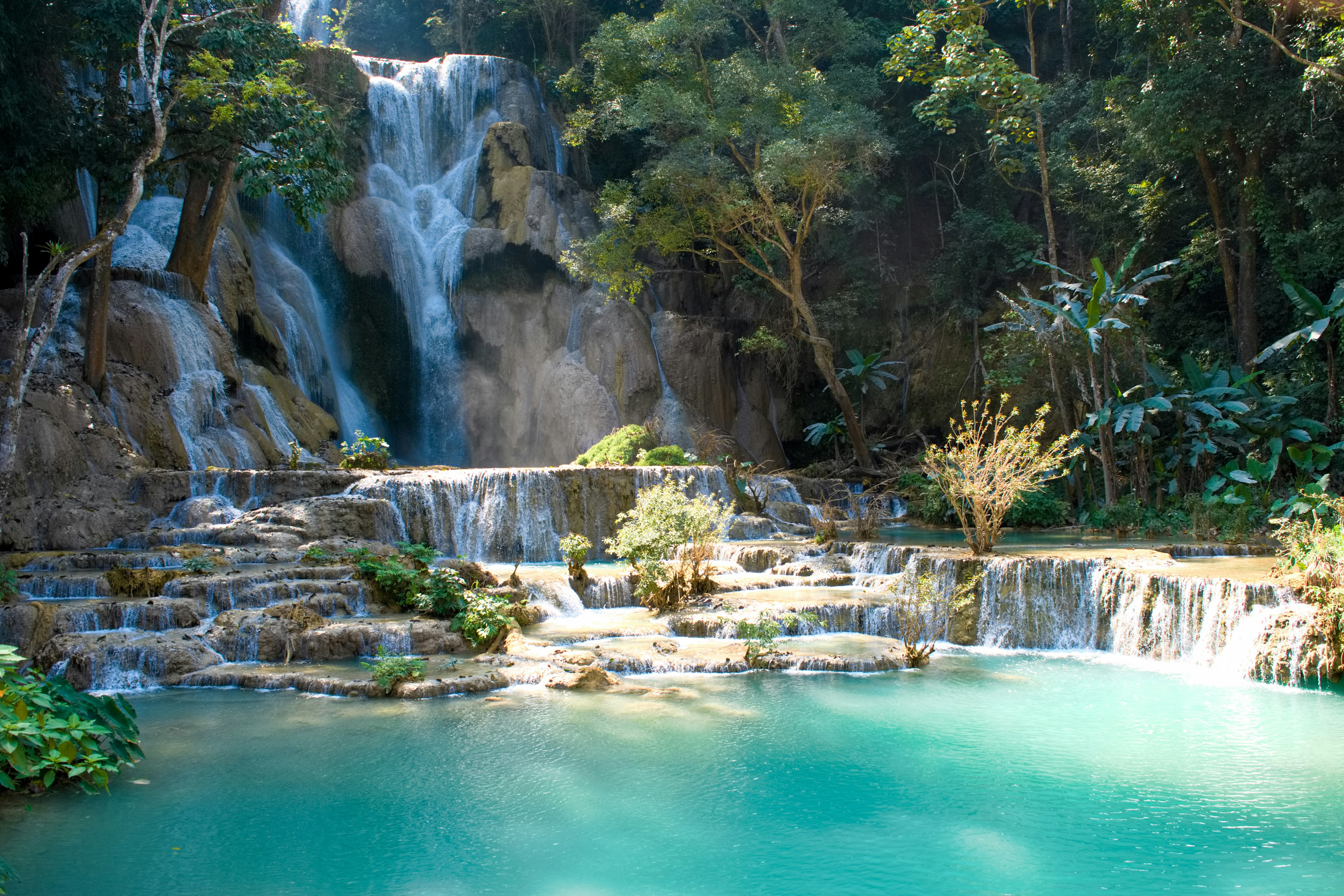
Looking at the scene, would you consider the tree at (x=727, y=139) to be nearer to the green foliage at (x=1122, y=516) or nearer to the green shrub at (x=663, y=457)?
the green shrub at (x=663, y=457)

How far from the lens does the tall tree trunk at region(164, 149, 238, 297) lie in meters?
18.2

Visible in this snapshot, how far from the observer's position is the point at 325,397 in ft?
72.1

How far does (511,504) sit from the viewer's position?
16.1 metres

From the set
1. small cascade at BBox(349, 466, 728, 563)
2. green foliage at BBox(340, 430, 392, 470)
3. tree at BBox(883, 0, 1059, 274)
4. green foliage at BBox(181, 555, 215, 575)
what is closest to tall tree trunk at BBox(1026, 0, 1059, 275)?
tree at BBox(883, 0, 1059, 274)

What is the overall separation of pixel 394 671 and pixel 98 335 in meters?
10.6

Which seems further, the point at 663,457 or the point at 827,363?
the point at 827,363

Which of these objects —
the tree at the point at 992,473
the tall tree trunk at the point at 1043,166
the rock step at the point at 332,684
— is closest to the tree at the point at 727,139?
the tall tree trunk at the point at 1043,166

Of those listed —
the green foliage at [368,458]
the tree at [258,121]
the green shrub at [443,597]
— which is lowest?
the green shrub at [443,597]

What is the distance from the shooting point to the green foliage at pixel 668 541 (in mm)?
11906

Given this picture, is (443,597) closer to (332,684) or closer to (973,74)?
(332,684)

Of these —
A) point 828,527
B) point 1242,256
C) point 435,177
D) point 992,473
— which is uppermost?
point 435,177

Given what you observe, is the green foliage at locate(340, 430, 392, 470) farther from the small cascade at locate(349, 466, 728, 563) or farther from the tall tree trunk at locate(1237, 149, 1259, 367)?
the tall tree trunk at locate(1237, 149, 1259, 367)

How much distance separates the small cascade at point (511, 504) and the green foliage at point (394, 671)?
6259 mm

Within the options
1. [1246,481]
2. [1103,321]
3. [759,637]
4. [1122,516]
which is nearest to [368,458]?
[759,637]
